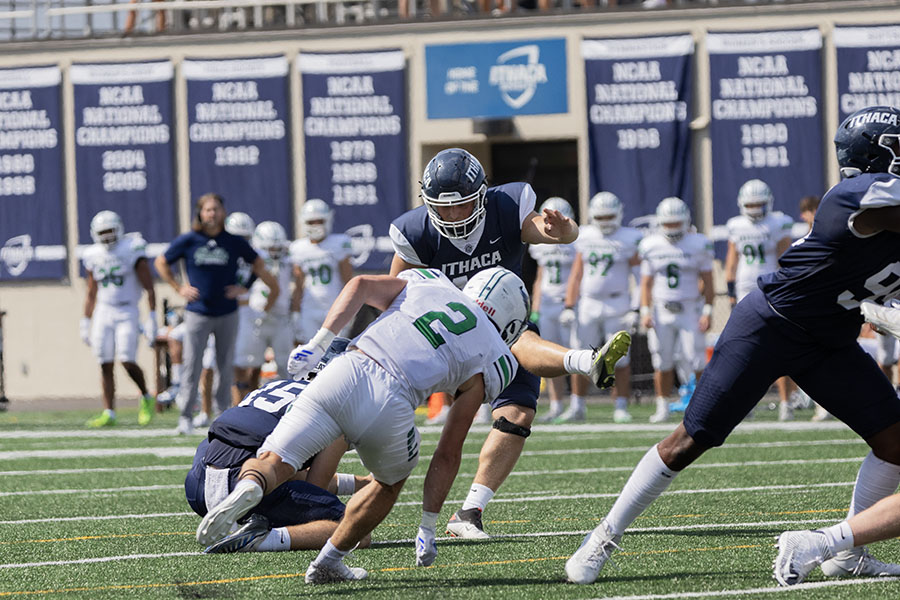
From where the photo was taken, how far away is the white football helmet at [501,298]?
530 cm

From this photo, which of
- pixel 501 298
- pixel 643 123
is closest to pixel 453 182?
pixel 501 298

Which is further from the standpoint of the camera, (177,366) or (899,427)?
(177,366)

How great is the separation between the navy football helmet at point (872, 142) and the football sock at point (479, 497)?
2269 mm

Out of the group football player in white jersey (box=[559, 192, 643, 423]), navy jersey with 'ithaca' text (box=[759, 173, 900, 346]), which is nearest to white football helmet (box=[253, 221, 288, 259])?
football player in white jersey (box=[559, 192, 643, 423])

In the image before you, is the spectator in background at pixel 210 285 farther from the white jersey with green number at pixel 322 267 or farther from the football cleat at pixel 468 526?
the football cleat at pixel 468 526

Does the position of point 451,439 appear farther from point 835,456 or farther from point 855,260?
point 835,456

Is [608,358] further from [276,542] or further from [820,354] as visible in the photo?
[276,542]

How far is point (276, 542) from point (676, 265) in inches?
338

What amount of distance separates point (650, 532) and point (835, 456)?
3.73m

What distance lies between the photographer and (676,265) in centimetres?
1382

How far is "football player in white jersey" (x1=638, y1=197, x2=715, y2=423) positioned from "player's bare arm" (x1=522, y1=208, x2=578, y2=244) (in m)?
7.48

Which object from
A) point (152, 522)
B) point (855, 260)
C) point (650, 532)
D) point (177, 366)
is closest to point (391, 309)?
point (855, 260)

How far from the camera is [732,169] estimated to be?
18.3 m

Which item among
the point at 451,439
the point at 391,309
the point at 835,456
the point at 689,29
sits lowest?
the point at 835,456
